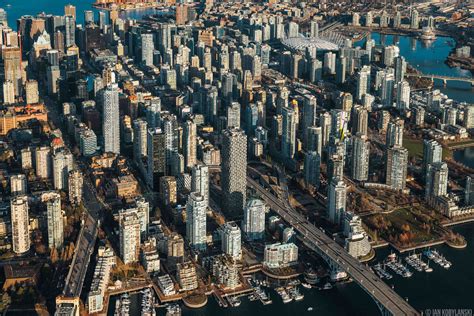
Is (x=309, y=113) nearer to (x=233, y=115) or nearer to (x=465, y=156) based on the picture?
(x=233, y=115)

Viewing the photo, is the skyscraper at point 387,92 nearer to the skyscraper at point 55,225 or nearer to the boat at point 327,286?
the boat at point 327,286

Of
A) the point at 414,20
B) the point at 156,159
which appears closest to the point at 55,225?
the point at 156,159

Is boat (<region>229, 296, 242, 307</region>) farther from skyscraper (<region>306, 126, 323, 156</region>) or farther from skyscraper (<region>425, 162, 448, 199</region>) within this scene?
skyscraper (<region>306, 126, 323, 156</region>)

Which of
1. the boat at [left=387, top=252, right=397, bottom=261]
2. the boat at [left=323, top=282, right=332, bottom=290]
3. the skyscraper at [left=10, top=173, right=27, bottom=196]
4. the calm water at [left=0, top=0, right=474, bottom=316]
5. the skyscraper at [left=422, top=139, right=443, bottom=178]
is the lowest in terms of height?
the calm water at [left=0, top=0, right=474, bottom=316]

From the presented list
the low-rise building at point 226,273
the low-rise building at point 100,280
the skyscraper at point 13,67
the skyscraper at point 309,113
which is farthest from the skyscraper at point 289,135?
the skyscraper at point 13,67

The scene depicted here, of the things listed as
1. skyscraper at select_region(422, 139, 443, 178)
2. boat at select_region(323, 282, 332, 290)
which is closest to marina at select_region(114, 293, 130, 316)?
boat at select_region(323, 282, 332, 290)

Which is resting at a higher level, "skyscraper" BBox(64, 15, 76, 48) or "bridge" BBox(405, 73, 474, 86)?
"skyscraper" BBox(64, 15, 76, 48)
